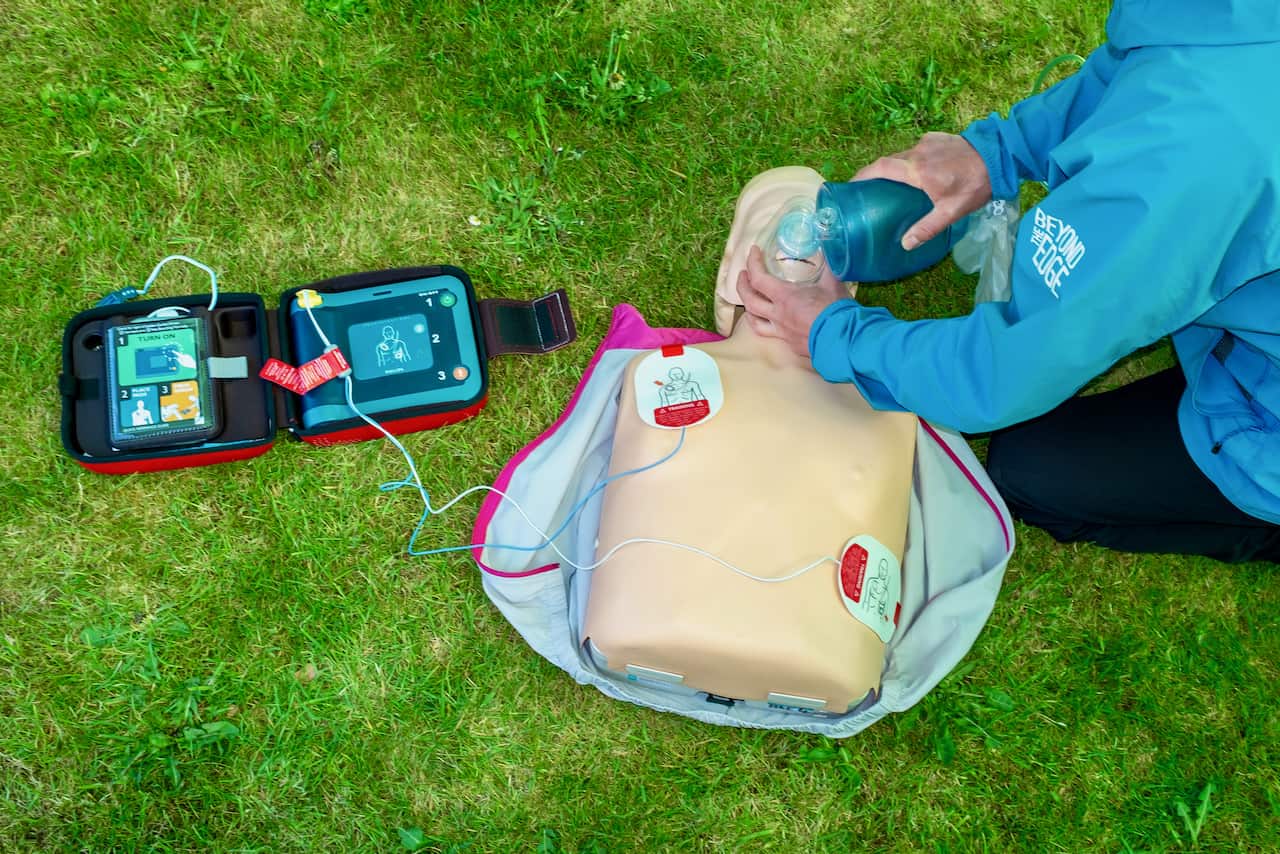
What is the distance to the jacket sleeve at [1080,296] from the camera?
3.51 feet

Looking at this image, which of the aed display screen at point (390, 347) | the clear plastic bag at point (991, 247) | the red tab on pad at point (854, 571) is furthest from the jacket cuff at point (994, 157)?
the aed display screen at point (390, 347)

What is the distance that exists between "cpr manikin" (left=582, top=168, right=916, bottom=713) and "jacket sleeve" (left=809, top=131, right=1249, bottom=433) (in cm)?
26

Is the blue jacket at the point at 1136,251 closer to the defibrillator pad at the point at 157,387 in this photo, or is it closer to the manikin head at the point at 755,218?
the manikin head at the point at 755,218

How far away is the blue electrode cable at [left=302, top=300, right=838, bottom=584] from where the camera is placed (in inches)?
63.8

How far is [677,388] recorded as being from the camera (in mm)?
1738

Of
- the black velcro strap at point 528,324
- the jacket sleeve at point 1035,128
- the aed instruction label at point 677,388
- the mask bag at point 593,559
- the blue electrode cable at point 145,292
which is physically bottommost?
the mask bag at point 593,559

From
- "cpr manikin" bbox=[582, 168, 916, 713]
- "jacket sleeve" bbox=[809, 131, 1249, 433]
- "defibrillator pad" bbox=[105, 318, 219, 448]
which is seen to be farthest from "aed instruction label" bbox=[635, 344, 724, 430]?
"defibrillator pad" bbox=[105, 318, 219, 448]

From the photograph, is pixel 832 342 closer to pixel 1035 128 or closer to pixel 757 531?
pixel 757 531

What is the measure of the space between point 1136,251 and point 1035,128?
26.0 inches

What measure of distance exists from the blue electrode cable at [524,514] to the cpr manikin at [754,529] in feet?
0.03

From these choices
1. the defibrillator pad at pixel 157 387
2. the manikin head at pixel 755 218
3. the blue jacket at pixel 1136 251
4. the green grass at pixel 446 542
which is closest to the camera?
the blue jacket at pixel 1136 251

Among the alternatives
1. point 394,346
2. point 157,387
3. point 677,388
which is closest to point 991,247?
point 677,388

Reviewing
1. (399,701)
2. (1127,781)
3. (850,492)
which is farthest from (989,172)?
(399,701)

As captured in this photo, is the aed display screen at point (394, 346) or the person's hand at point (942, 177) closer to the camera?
the person's hand at point (942, 177)
